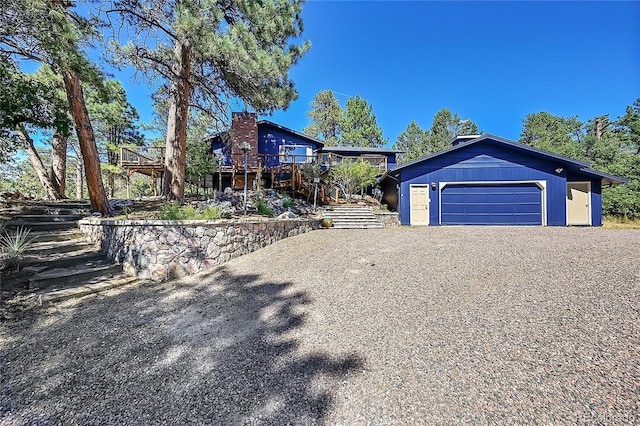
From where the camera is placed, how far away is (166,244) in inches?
200

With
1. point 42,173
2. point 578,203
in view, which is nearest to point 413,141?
point 578,203

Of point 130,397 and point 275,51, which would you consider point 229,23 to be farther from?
point 130,397

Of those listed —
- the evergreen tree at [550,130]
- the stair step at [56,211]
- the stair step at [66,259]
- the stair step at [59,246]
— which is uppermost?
the evergreen tree at [550,130]

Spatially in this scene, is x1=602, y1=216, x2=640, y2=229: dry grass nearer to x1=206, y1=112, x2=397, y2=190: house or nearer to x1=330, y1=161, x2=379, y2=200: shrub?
x1=330, y1=161, x2=379, y2=200: shrub

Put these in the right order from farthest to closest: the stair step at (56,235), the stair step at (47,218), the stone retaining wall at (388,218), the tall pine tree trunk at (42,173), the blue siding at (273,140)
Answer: the blue siding at (273,140) → the stone retaining wall at (388,218) → the tall pine tree trunk at (42,173) → the stair step at (47,218) → the stair step at (56,235)

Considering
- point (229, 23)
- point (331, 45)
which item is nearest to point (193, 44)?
point (229, 23)

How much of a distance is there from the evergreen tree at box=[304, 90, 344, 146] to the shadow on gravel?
25.6 meters

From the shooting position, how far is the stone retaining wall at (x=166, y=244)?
5031 millimetres

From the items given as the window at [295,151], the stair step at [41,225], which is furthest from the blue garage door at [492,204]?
the stair step at [41,225]

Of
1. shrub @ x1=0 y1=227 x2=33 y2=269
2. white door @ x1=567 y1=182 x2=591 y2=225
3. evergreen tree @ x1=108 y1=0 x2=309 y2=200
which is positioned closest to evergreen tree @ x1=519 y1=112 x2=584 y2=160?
white door @ x1=567 y1=182 x2=591 y2=225

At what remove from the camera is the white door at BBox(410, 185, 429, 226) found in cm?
1183

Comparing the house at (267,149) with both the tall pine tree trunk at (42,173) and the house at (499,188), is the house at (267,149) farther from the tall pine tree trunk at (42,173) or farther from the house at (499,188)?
the tall pine tree trunk at (42,173)

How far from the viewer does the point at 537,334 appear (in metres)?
2.56

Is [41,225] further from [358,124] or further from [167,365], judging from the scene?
[358,124]
